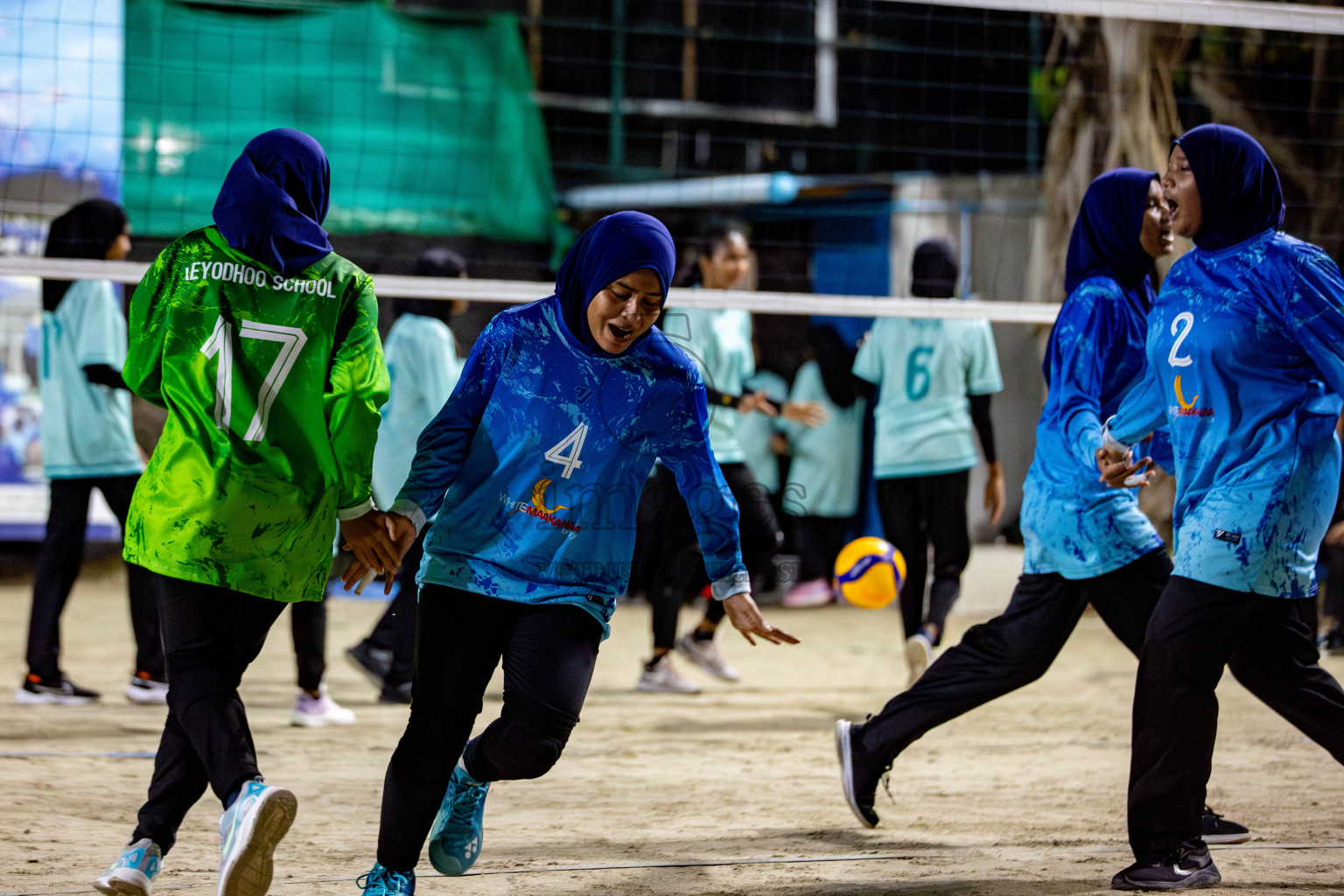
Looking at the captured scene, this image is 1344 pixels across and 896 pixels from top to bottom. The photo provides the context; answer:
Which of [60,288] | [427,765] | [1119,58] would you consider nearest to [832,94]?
[1119,58]

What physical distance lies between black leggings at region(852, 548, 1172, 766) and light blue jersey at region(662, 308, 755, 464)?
2863mm

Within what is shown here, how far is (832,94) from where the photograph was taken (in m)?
14.1

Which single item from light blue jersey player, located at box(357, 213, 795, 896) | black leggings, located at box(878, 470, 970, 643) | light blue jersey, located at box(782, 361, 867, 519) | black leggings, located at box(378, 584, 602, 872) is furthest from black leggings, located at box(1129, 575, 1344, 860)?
light blue jersey, located at box(782, 361, 867, 519)

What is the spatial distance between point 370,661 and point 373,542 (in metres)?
3.56

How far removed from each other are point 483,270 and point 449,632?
26.5ft

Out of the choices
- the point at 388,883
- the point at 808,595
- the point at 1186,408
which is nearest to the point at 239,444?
the point at 388,883

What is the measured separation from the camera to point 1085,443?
13.1 ft

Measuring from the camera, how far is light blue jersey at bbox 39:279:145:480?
622 cm

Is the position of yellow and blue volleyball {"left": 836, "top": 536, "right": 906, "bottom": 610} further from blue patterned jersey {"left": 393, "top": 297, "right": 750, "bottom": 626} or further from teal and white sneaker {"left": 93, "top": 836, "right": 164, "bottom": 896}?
teal and white sneaker {"left": 93, "top": 836, "right": 164, "bottom": 896}

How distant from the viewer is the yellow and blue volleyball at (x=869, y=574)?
20.7ft

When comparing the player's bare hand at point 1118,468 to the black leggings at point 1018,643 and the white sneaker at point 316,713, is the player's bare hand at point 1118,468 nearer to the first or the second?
the black leggings at point 1018,643

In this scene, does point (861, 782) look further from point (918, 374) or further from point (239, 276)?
point (918, 374)

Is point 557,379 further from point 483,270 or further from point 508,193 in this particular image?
point 508,193

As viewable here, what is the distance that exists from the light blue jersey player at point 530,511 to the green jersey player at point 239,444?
Result: 195mm
